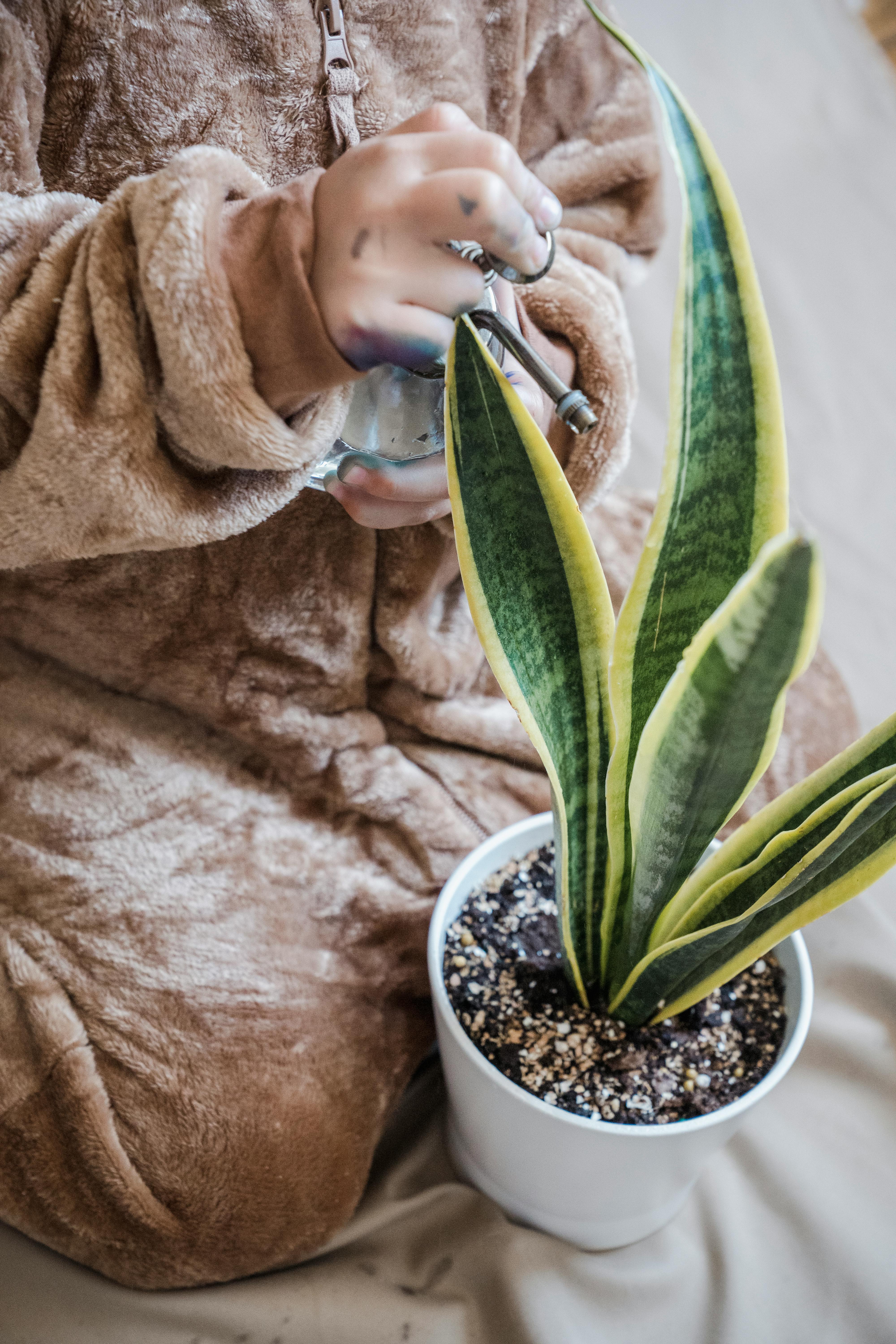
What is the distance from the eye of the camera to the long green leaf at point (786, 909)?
0.37 meters

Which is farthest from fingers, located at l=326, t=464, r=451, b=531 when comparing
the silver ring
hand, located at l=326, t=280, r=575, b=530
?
the silver ring

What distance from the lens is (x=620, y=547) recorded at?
30.6 inches

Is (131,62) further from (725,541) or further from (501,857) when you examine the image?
(501,857)

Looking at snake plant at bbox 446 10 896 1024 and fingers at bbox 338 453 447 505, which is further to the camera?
fingers at bbox 338 453 447 505

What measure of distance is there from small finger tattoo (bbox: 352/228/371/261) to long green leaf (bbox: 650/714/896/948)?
0.92 feet

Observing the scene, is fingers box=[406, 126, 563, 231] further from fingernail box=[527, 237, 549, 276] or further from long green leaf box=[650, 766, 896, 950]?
long green leaf box=[650, 766, 896, 950]

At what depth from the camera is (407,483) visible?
0.46 metres

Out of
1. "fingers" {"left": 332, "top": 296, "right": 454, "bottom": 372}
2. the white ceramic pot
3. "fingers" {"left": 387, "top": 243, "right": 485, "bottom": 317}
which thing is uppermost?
"fingers" {"left": 387, "top": 243, "right": 485, "bottom": 317}

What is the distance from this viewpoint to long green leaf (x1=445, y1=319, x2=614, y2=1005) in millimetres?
379

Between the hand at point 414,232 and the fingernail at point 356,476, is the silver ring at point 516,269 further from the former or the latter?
the fingernail at point 356,476

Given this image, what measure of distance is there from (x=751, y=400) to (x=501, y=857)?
1.09ft

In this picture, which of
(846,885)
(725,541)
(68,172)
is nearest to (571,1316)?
(846,885)

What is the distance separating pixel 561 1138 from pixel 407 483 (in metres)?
0.34

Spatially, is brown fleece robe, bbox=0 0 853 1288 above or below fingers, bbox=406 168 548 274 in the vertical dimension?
below
